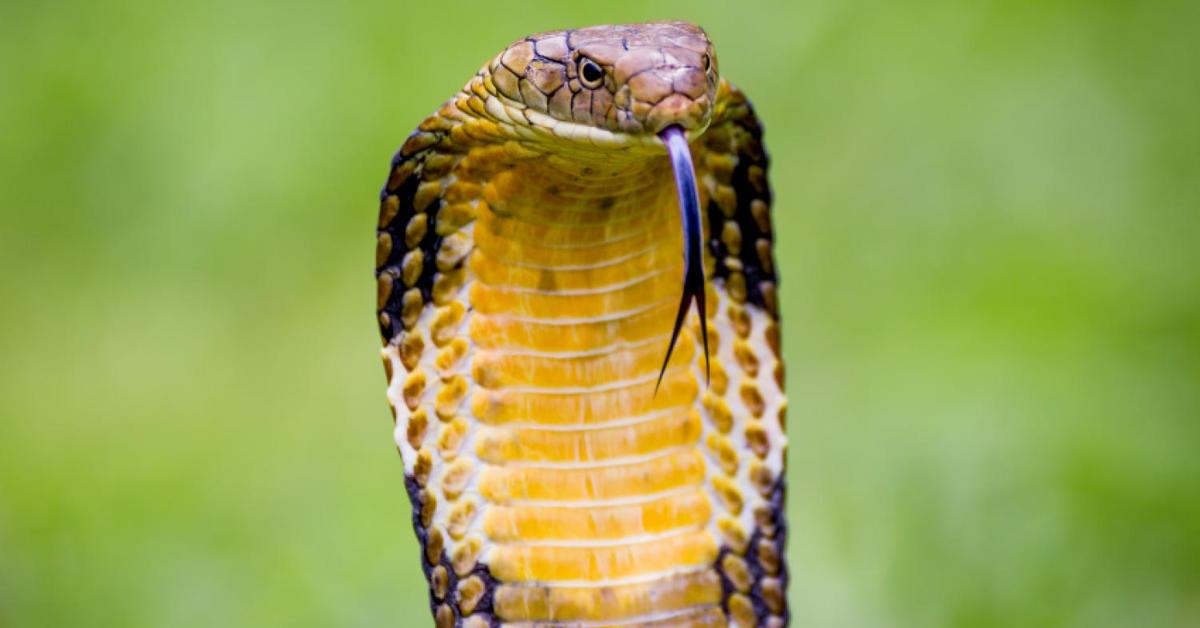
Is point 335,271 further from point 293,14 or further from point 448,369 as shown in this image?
point 448,369

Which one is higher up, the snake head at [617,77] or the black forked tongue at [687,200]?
the snake head at [617,77]

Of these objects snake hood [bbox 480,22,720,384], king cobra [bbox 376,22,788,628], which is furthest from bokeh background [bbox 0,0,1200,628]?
snake hood [bbox 480,22,720,384]

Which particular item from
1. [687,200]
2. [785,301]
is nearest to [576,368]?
[687,200]

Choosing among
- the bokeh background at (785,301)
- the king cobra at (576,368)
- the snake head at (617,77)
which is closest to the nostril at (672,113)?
the snake head at (617,77)

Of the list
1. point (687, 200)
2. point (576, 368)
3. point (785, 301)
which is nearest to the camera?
point (687, 200)

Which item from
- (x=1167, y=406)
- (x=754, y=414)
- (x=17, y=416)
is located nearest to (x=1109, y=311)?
(x=1167, y=406)

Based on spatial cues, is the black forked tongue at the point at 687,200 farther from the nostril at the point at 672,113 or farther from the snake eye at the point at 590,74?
the snake eye at the point at 590,74

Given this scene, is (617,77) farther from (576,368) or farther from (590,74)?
(576,368)
